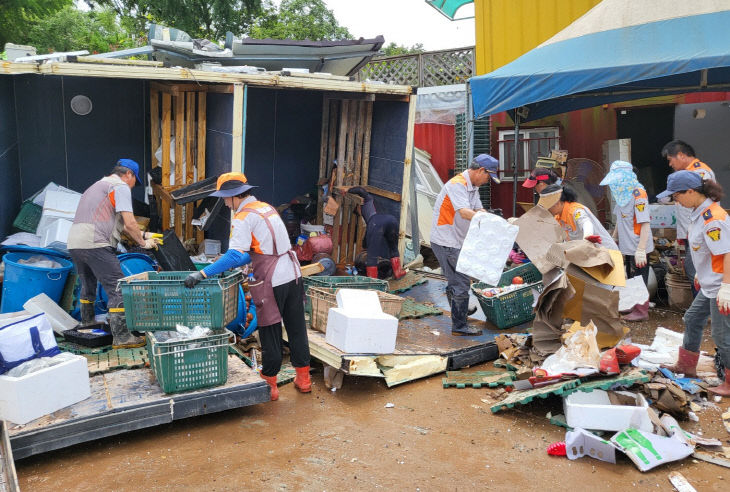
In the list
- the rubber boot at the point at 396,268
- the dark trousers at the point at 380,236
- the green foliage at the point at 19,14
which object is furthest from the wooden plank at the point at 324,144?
the green foliage at the point at 19,14

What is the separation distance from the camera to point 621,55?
8.07 m

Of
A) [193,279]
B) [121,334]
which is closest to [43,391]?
[193,279]

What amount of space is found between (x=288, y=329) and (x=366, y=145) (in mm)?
4993

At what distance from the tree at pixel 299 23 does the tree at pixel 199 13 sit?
3.51 ft

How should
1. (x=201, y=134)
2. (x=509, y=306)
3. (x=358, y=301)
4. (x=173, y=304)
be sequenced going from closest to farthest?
1. (x=173, y=304)
2. (x=358, y=301)
3. (x=509, y=306)
4. (x=201, y=134)

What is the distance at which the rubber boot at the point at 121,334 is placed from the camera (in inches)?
240

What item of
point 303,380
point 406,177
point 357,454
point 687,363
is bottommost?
point 357,454

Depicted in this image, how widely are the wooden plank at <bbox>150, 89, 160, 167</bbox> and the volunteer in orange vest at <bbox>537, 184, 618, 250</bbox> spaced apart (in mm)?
5325

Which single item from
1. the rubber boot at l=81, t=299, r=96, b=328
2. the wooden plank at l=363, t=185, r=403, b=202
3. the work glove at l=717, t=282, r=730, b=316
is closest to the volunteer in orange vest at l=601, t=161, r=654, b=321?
the work glove at l=717, t=282, r=730, b=316

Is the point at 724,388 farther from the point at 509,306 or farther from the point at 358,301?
the point at 358,301

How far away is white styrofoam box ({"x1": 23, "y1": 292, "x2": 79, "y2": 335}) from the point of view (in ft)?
21.1

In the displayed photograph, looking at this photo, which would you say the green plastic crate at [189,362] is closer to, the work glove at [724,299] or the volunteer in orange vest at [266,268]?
the volunteer in orange vest at [266,268]

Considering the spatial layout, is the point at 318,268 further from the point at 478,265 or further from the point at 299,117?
the point at 299,117

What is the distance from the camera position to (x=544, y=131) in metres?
11.8
